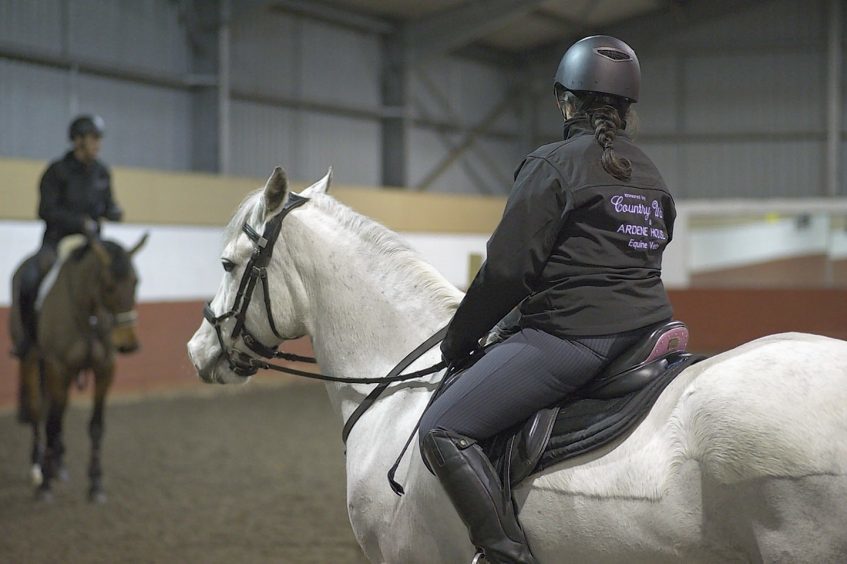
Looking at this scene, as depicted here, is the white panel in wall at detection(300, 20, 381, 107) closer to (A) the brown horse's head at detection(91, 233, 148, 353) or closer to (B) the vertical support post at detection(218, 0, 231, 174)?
(B) the vertical support post at detection(218, 0, 231, 174)

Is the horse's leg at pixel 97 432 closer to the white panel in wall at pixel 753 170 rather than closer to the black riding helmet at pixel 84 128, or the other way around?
the black riding helmet at pixel 84 128

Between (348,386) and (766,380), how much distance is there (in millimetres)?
1372

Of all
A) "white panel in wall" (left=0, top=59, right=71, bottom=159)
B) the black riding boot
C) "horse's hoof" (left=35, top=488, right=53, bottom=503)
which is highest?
"white panel in wall" (left=0, top=59, right=71, bottom=159)

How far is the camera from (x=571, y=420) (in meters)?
2.27

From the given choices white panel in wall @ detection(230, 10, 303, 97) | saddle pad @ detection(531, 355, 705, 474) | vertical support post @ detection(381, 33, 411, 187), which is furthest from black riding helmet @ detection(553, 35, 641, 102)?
vertical support post @ detection(381, 33, 411, 187)

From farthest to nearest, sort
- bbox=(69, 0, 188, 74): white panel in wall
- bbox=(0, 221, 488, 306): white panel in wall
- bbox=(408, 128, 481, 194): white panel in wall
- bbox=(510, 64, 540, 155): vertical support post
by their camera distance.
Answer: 1. bbox=(510, 64, 540, 155): vertical support post
2. bbox=(408, 128, 481, 194): white panel in wall
3. bbox=(69, 0, 188, 74): white panel in wall
4. bbox=(0, 221, 488, 306): white panel in wall

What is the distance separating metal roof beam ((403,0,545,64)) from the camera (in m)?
14.9

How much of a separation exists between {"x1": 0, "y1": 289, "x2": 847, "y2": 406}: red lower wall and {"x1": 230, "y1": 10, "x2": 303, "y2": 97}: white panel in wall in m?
4.22

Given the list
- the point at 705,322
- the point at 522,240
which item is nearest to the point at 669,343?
the point at 522,240

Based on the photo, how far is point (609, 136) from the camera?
2.29m

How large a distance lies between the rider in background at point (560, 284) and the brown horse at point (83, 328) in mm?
4625

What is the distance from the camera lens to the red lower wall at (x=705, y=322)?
10438 millimetres

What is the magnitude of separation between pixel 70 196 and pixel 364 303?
15.2 ft

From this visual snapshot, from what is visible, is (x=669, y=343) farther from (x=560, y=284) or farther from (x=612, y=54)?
(x=612, y=54)
